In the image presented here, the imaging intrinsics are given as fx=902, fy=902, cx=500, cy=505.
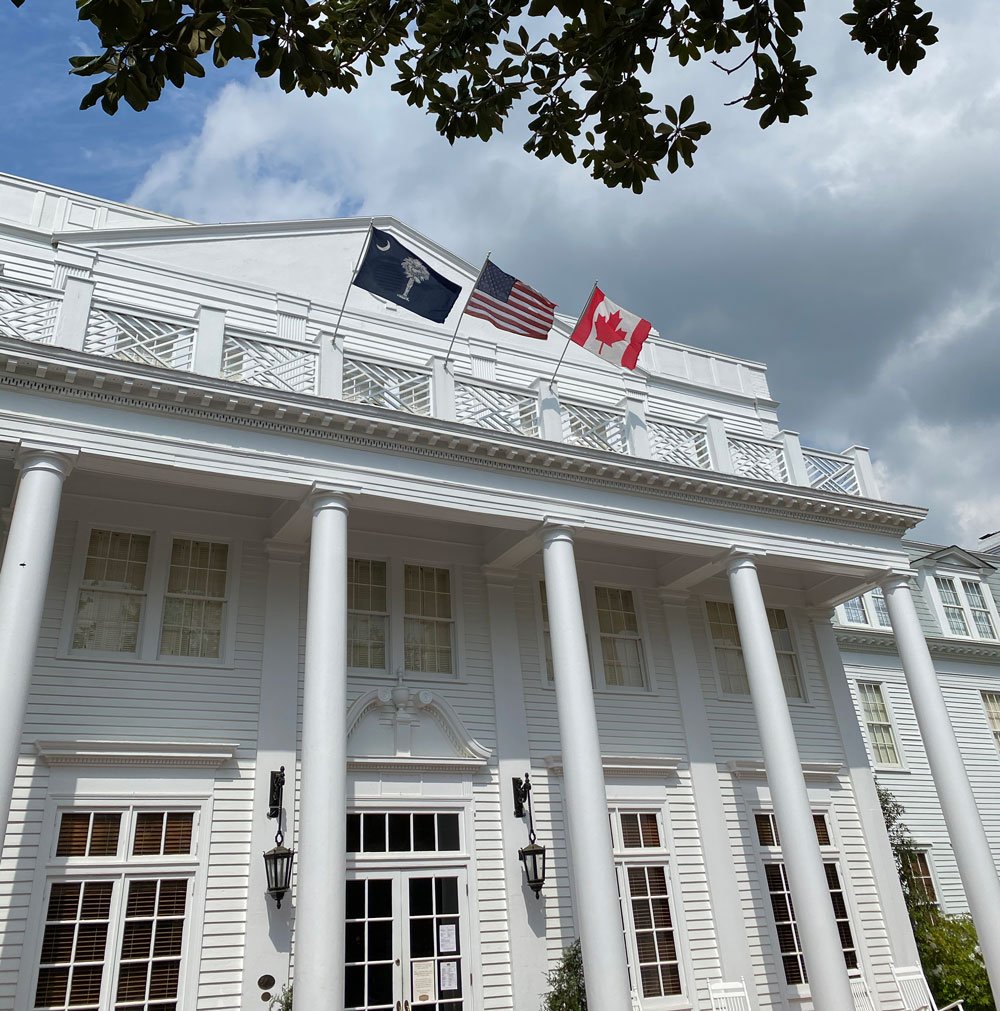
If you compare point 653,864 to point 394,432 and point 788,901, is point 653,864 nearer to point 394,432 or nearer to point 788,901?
point 788,901

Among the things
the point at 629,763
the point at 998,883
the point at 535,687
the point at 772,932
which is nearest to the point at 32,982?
the point at 535,687

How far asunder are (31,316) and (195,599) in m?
4.47

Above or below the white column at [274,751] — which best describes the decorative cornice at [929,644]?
above

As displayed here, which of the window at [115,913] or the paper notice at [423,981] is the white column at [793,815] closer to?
the paper notice at [423,981]

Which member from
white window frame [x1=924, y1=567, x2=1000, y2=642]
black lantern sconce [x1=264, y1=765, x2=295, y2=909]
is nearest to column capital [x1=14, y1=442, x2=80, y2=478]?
black lantern sconce [x1=264, y1=765, x2=295, y2=909]

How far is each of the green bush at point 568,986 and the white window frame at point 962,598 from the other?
16.9 m

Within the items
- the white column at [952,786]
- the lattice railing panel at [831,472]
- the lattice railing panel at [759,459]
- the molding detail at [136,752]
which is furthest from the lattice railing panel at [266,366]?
the white column at [952,786]

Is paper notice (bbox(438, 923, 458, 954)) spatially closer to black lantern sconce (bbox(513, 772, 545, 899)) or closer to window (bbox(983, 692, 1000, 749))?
black lantern sconce (bbox(513, 772, 545, 899))

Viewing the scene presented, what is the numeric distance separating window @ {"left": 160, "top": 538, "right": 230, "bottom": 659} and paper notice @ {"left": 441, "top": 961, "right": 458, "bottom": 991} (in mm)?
5431

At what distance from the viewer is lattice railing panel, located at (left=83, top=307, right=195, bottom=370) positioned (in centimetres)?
1192

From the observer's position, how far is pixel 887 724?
22219 millimetres

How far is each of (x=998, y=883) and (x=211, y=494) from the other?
13591mm

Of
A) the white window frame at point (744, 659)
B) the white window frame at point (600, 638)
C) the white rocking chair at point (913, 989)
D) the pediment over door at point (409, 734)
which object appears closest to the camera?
the pediment over door at point (409, 734)

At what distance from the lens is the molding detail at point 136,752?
11477mm
